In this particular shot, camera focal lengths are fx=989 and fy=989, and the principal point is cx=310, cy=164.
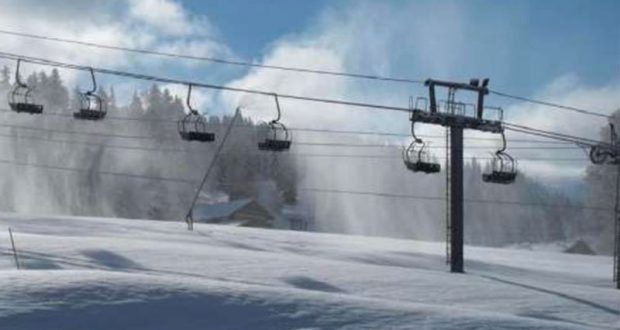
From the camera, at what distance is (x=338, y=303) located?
16797 millimetres

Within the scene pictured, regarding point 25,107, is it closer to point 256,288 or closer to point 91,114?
point 91,114

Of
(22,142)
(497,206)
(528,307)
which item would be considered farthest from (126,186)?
(528,307)

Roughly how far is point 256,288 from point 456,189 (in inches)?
541

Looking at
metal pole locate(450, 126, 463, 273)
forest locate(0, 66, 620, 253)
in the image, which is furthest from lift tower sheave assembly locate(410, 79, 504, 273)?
forest locate(0, 66, 620, 253)

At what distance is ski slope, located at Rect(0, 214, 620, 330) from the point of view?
49.9ft

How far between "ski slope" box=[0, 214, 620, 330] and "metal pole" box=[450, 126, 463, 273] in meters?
1.99

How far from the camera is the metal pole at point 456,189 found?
30359 mm

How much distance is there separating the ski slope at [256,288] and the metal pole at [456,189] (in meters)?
1.99

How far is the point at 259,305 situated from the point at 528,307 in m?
8.73

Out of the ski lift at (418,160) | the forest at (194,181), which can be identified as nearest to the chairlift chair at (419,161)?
the ski lift at (418,160)

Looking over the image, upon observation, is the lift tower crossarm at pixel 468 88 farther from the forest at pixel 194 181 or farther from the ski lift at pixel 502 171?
the forest at pixel 194 181

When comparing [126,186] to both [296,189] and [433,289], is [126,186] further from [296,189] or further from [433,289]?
[433,289]

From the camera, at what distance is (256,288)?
701 inches

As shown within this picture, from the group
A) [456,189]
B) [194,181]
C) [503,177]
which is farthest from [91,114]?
[194,181]
